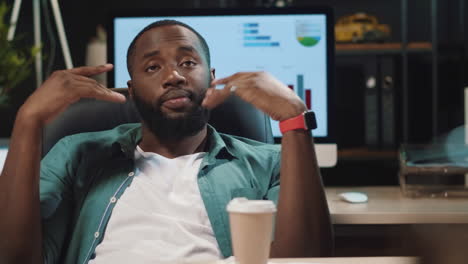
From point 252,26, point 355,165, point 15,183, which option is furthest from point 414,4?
point 15,183

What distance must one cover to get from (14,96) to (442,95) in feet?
7.52

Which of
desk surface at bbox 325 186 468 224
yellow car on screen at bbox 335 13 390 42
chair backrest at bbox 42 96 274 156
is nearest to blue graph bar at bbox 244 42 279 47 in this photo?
chair backrest at bbox 42 96 274 156

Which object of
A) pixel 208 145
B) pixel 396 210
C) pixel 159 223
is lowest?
pixel 396 210

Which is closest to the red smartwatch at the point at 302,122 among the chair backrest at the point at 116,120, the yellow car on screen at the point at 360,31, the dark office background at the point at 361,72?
the chair backrest at the point at 116,120

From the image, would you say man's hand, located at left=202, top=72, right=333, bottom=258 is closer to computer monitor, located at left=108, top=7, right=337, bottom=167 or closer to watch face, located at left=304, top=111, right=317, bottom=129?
watch face, located at left=304, top=111, right=317, bottom=129

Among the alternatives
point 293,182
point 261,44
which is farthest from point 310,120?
point 261,44

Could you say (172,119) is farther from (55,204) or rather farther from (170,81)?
(55,204)

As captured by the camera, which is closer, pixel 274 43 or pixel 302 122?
pixel 302 122

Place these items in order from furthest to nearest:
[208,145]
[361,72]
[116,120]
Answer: [361,72] < [116,120] < [208,145]

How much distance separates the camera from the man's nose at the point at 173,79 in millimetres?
1092

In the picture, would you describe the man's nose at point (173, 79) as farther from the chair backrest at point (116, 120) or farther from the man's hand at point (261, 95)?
the chair backrest at point (116, 120)

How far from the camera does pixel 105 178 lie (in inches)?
44.6

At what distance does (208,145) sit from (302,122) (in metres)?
0.24

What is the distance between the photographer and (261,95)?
1.07 m
